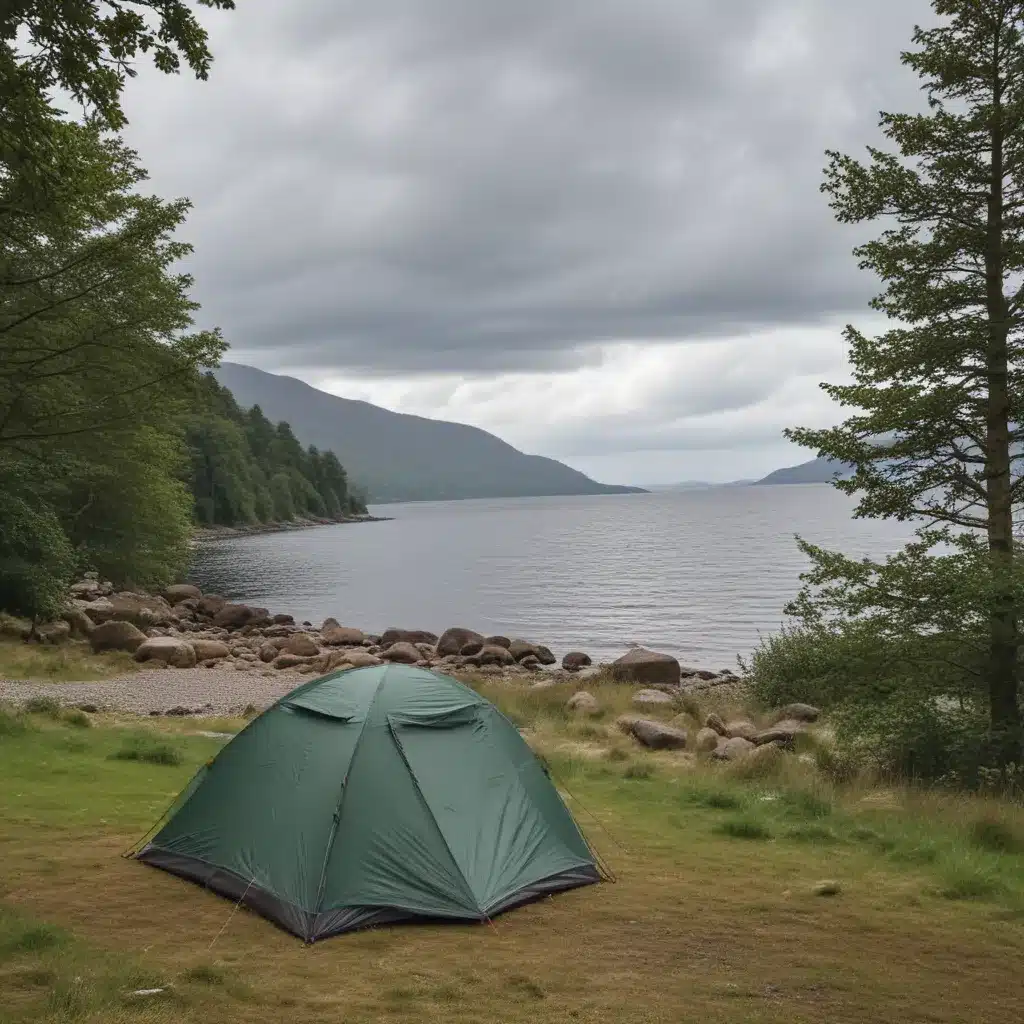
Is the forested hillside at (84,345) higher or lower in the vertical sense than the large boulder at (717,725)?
higher

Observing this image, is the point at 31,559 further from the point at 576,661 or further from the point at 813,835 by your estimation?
the point at 813,835

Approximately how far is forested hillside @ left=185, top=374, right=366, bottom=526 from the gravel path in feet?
176

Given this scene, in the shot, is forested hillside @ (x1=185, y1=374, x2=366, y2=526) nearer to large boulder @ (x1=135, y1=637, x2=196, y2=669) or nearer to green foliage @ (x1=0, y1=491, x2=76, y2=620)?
large boulder @ (x1=135, y1=637, x2=196, y2=669)

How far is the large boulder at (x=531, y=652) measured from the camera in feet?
113

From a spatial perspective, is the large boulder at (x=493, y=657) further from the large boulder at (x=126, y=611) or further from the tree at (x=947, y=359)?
the tree at (x=947, y=359)

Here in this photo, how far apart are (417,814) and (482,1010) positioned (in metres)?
2.30

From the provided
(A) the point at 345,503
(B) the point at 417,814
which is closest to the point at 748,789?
(B) the point at 417,814

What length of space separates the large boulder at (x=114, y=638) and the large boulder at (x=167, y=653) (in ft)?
0.81

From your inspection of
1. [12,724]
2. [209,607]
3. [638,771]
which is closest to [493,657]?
[209,607]

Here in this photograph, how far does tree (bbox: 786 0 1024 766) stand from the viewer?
42.5 feet

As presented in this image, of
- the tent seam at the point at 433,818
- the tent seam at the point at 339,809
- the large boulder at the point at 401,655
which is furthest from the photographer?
the large boulder at the point at 401,655

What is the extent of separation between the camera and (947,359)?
43.4 feet

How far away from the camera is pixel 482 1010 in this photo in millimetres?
6293

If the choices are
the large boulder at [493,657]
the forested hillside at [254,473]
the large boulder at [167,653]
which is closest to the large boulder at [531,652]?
the large boulder at [493,657]
